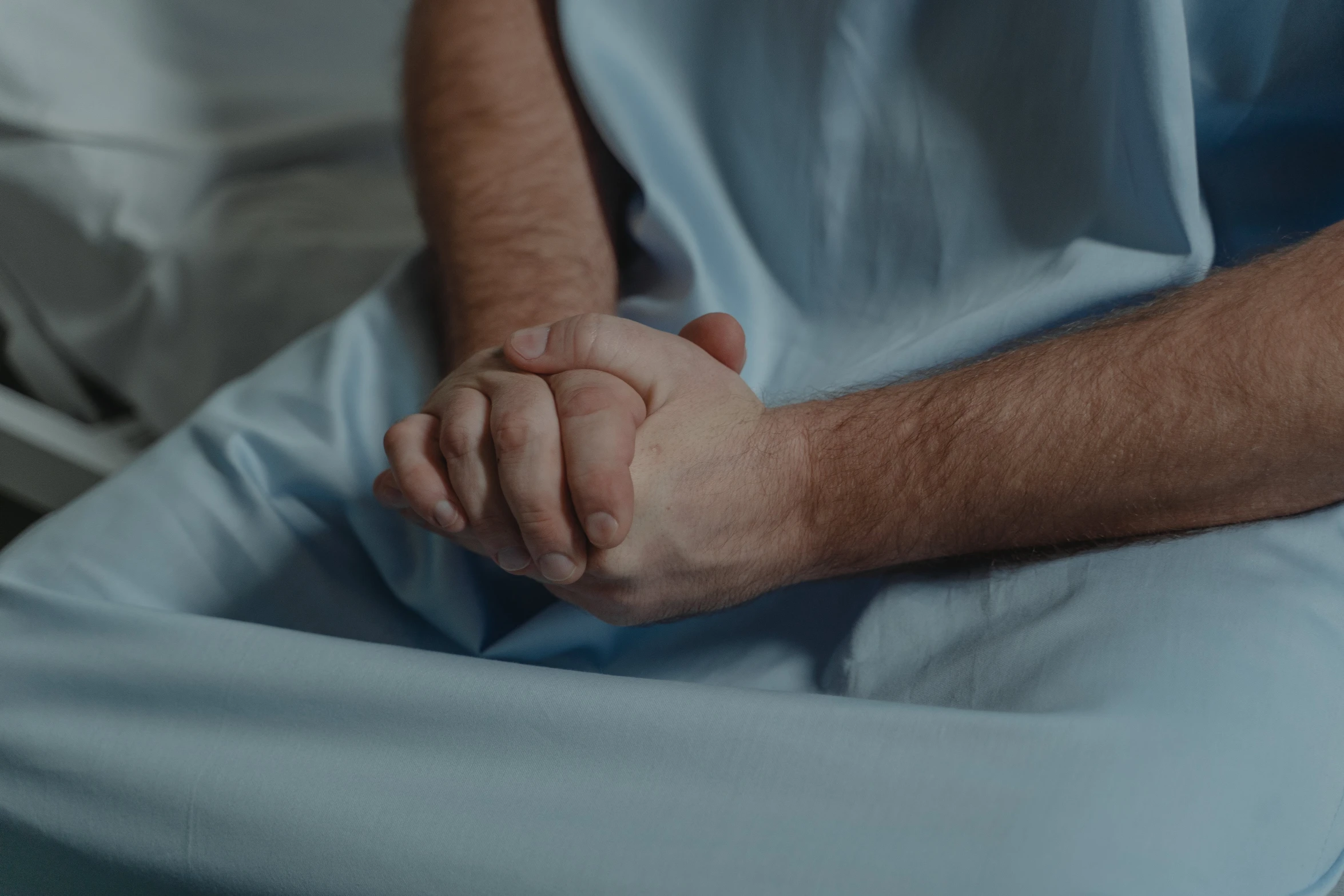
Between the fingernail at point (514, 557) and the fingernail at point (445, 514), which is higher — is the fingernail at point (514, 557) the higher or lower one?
the lower one

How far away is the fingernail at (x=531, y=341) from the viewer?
0.60m

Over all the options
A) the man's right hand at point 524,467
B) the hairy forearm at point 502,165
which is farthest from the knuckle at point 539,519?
the hairy forearm at point 502,165

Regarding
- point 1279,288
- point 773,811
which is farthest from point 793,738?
point 1279,288

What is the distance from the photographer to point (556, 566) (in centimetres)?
55

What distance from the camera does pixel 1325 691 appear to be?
491mm

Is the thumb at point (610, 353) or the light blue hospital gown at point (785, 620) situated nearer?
the light blue hospital gown at point (785, 620)

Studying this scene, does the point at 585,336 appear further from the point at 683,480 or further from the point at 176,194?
the point at 176,194

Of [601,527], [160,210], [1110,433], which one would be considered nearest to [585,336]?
[601,527]

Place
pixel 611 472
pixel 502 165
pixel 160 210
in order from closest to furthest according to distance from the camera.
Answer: pixel 611 472
pixel 502 165
pixel 160 210

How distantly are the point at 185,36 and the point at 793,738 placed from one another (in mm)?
1100

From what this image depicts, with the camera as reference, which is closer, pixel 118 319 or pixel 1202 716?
pixel 1202 716

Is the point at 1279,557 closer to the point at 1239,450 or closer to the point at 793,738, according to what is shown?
the point at 1239,450

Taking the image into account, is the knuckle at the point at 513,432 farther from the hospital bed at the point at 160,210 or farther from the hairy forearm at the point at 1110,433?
the hospital bed at the point at 160,210

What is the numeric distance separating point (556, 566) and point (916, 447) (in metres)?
0.21
